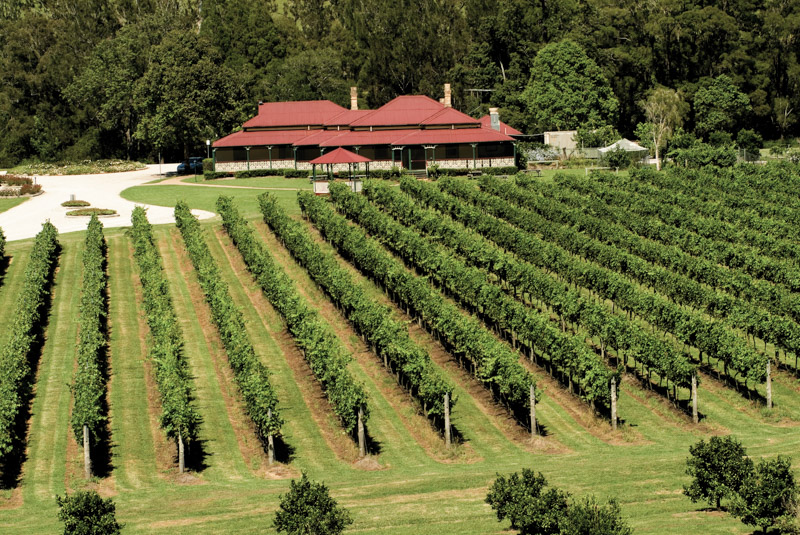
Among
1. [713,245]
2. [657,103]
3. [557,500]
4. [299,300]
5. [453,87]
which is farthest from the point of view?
[453,87]

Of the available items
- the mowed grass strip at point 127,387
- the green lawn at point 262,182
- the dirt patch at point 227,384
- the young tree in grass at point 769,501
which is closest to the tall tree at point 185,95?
the green lawn at point 262,182

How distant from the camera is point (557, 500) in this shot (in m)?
26.9

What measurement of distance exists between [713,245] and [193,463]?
3549 centimetres

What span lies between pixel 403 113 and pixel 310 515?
72.1 m

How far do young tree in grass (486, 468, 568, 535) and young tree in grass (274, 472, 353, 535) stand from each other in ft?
13.7

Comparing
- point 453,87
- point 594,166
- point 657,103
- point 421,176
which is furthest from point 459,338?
point 453,87

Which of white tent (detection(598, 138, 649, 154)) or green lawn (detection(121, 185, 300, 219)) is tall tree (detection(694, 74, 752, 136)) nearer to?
white tent (detection(598, 138, 649, 154))

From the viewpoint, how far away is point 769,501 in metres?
26.5

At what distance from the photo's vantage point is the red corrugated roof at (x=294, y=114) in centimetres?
9813

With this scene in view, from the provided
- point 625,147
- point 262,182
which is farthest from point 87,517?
point 625,147

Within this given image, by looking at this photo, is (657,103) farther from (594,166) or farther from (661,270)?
(661,270)

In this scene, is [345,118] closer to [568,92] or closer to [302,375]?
[568,92]

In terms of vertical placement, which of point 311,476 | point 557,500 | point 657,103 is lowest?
point 311,476

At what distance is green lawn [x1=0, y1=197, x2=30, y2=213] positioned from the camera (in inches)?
3134
